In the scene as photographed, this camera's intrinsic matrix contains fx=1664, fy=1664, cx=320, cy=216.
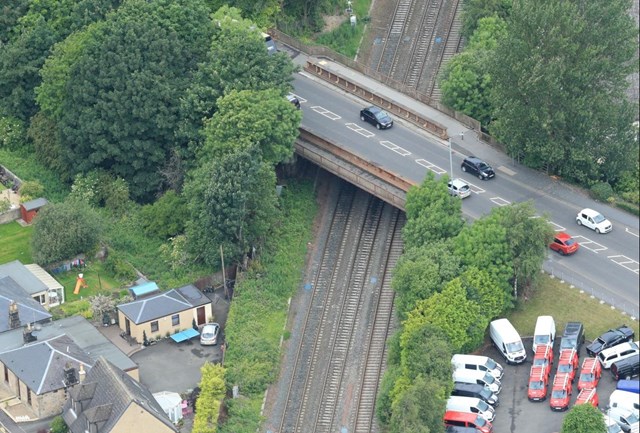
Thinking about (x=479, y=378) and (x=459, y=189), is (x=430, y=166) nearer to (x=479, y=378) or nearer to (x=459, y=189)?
(x=459, y=189)

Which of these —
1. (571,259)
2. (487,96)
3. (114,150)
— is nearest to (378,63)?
(487,96)

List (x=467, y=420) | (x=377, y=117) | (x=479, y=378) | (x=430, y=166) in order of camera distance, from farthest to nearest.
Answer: (x=377, y=117) < (x=430, y=166) < (x=479, y=378) < (x=467, y=420)

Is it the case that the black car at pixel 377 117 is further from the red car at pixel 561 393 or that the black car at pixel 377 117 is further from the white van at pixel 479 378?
the red car at pixel 561 393

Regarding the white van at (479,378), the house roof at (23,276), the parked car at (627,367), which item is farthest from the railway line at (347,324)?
the house roof at (23,276)

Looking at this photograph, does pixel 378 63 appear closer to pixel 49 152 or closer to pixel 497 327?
pixel 49 152

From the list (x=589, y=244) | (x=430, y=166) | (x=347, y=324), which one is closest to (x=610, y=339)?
(x=589, y=244)

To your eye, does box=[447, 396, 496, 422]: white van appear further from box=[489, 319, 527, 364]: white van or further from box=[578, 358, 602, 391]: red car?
box=[578, 358, 602, 391]: red car
